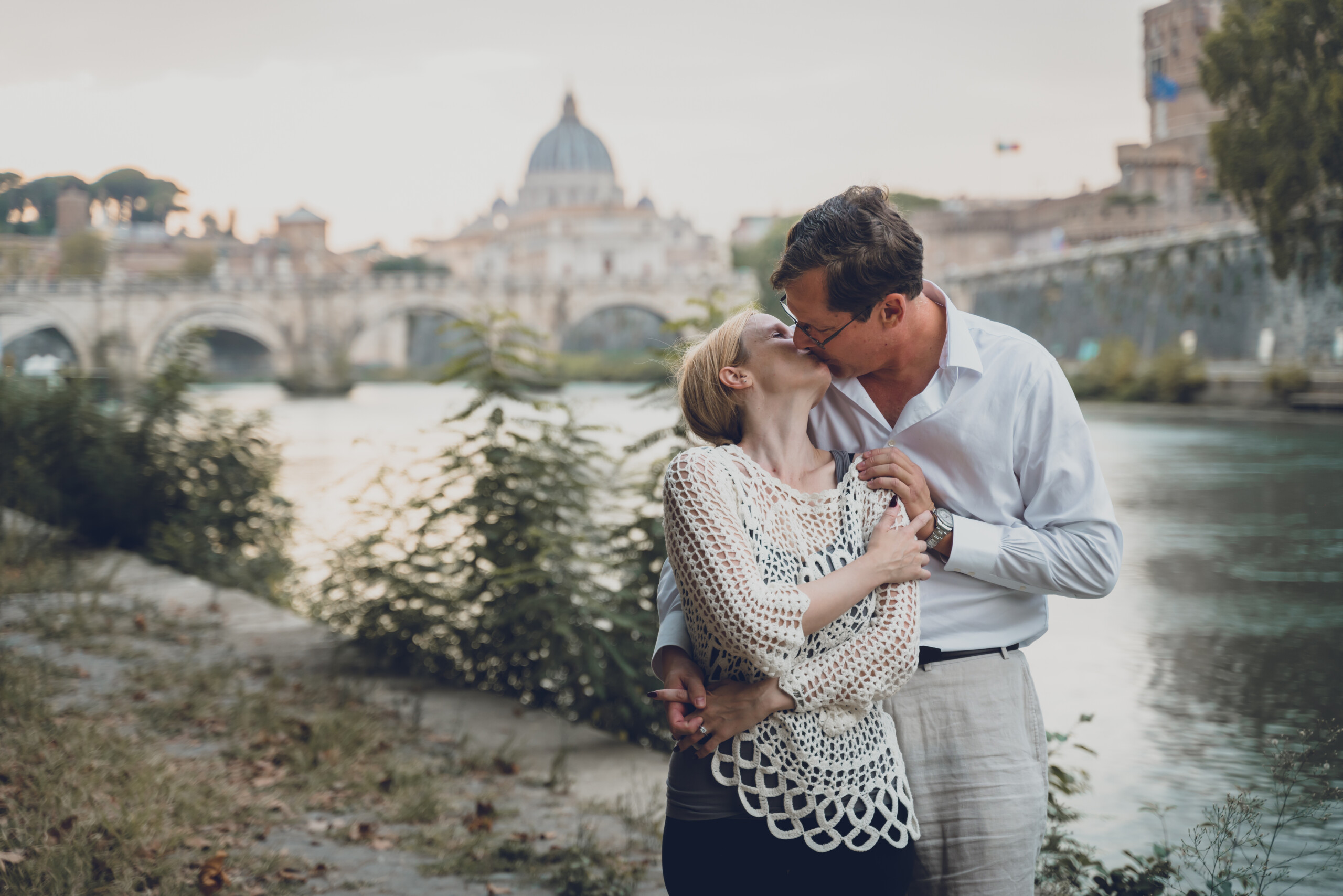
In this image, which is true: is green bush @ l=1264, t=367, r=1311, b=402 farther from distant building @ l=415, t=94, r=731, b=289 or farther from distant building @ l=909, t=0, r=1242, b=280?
distant building @ l=415, t=94, r=731, b=289

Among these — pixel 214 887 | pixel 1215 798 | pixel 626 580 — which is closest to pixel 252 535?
pixel 626 580

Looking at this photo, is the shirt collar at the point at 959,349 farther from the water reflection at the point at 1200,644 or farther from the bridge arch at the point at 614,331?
the bridge arch at the point at 614,331

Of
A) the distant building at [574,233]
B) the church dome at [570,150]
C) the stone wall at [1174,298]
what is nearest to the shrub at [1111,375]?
the stone wall at [1174,298]

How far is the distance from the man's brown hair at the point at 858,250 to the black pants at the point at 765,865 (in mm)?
597

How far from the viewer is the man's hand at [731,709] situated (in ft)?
4.11

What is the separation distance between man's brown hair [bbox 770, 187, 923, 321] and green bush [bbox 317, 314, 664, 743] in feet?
6.94

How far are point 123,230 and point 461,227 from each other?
2712 inches

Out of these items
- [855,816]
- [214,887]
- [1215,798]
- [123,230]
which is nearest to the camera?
[855,816]

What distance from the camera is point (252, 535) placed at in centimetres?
569

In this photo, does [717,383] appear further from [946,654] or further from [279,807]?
[279,807]

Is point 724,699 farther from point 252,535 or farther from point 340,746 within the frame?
point 252,535

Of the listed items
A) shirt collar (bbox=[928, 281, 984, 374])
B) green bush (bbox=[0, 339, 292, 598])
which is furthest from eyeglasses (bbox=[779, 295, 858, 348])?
green bush (bbox=[0, 339, 292, 598])

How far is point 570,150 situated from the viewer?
8131 centimetres

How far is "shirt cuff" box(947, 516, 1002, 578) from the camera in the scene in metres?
1.31
